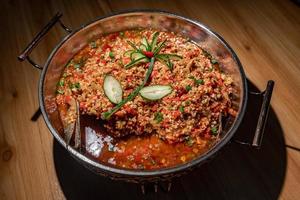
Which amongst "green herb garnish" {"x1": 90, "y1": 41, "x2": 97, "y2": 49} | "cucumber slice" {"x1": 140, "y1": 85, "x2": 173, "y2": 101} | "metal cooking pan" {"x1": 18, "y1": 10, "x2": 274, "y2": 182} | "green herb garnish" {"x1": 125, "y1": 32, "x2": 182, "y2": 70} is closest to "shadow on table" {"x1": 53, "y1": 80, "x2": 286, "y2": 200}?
"metal cooking pan" {"x1": 18, "y1": 10, "x2": 274, "y2": 182}

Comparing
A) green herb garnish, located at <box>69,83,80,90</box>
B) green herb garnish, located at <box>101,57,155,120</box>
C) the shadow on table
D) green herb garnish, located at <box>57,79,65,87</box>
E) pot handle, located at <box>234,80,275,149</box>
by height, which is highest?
green herb garnish, located at <box>57,79,65,87</box>

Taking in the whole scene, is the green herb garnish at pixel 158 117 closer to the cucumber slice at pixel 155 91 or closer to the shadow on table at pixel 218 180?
the cucumber slice at pixel 155 91

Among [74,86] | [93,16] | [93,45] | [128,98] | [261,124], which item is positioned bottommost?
[261,124]

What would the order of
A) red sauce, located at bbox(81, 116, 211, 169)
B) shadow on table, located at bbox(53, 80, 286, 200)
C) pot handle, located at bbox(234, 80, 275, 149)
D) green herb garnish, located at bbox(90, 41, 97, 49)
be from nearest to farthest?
pot handle, located at bbox(234, 80, 275, 149), red sauce, located at bbox(81, 116, 211, 169), shadow on table, located at bbox(53, 80, 286, 200), green herb garnish, located at bbox(90, 41, 97, 49)

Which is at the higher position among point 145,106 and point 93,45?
point 93,45

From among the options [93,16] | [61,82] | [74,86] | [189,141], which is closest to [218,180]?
[189,141]

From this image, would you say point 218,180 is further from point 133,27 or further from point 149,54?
point 133,27

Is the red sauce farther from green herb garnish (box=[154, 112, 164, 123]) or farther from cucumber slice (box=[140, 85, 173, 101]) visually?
cucumber slice (box=[140, 85, 173, 101])

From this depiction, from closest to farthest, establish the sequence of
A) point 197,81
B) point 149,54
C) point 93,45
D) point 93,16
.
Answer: point 197,81, point 149,54, point 93,45, point 93,16
